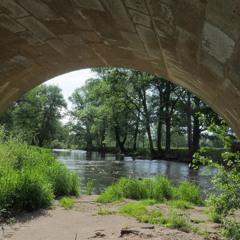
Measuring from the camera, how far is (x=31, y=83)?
404 cm

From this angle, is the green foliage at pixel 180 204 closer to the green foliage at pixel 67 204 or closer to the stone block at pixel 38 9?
the green foliage at pixel 67 204

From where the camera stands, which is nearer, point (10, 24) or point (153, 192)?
point (10, 24)

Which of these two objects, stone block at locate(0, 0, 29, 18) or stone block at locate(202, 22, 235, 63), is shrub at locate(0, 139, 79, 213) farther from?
stone block at locate(202, 22, 235, 63)

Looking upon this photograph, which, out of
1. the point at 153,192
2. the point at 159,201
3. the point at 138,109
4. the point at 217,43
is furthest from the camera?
the point at 138,109

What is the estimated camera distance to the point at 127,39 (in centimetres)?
265

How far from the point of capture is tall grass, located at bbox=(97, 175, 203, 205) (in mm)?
12047

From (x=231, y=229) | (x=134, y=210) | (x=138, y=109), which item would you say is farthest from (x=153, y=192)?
(x=138, y=109)

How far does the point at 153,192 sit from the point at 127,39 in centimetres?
1061

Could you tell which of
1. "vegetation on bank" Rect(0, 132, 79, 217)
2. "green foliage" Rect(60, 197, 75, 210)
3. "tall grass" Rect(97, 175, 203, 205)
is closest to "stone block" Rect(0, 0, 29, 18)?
"vegetation on bank" Rect(0, 132, 79, 217)

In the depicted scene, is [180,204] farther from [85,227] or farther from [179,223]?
[85,227]

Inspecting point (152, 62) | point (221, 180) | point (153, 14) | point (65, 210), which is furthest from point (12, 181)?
point (153, 14)

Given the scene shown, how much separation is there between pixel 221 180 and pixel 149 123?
3921 cm

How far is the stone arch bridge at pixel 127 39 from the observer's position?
1700mm

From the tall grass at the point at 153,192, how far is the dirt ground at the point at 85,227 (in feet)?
6.26
